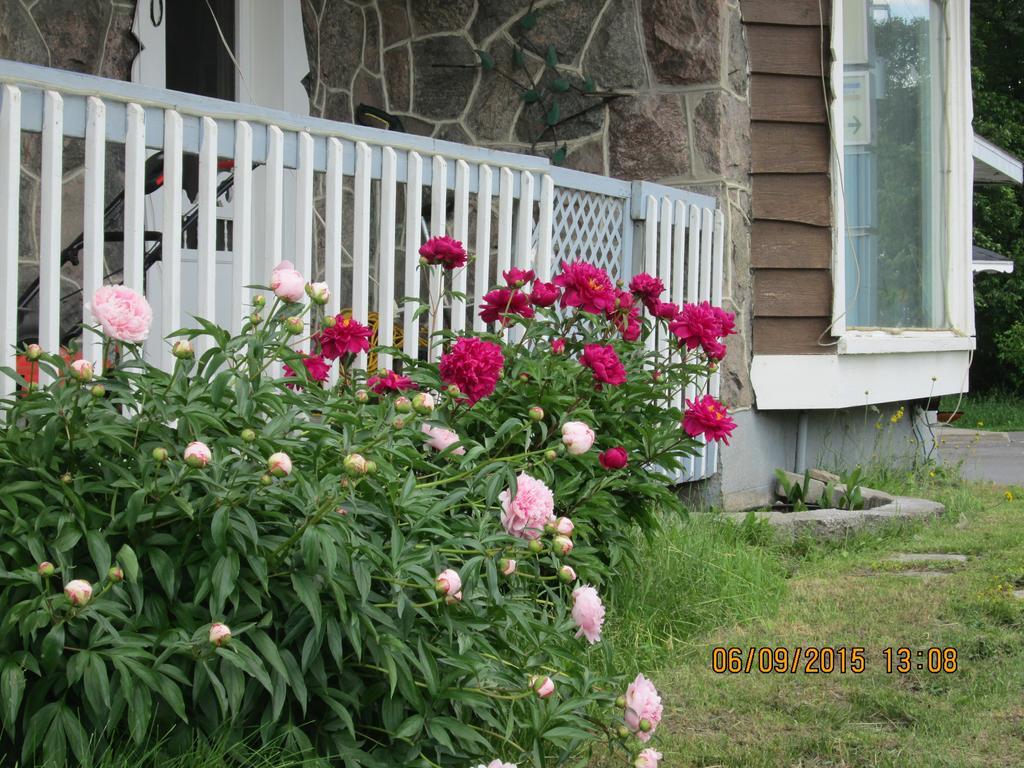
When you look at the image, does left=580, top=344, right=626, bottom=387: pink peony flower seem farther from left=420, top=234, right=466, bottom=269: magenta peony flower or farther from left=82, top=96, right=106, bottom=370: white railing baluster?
left=82, top=96, right=106, bottom=370: white railing baluster

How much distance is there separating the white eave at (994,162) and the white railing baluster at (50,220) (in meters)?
9.72

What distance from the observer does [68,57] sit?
5.26 meters

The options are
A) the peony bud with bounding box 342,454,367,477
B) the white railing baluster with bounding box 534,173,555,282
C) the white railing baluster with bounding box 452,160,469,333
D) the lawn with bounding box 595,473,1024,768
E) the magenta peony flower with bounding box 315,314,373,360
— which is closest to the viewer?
the peony bud with bounding box 342,454,367,477

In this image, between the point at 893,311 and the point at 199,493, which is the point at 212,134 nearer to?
the point at 199,493

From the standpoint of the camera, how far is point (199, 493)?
221cm

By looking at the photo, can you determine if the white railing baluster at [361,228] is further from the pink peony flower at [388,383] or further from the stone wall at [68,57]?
the stone wall at [68,57]

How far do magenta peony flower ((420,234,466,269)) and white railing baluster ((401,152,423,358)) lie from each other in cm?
67

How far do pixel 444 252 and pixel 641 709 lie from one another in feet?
4.14

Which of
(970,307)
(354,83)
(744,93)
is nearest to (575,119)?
(744,93)

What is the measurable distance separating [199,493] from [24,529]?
0.31 metres

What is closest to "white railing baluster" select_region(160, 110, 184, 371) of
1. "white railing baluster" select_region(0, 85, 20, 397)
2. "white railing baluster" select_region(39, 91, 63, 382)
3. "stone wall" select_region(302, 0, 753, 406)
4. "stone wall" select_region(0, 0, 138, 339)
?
"white railing baluster" select_region(39, 91, 63, 382)

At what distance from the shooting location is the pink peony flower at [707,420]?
3043 millimetres

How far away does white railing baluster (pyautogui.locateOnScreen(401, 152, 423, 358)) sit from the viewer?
375 centimetres

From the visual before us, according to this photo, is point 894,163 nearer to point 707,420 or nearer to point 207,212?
point 707,420
